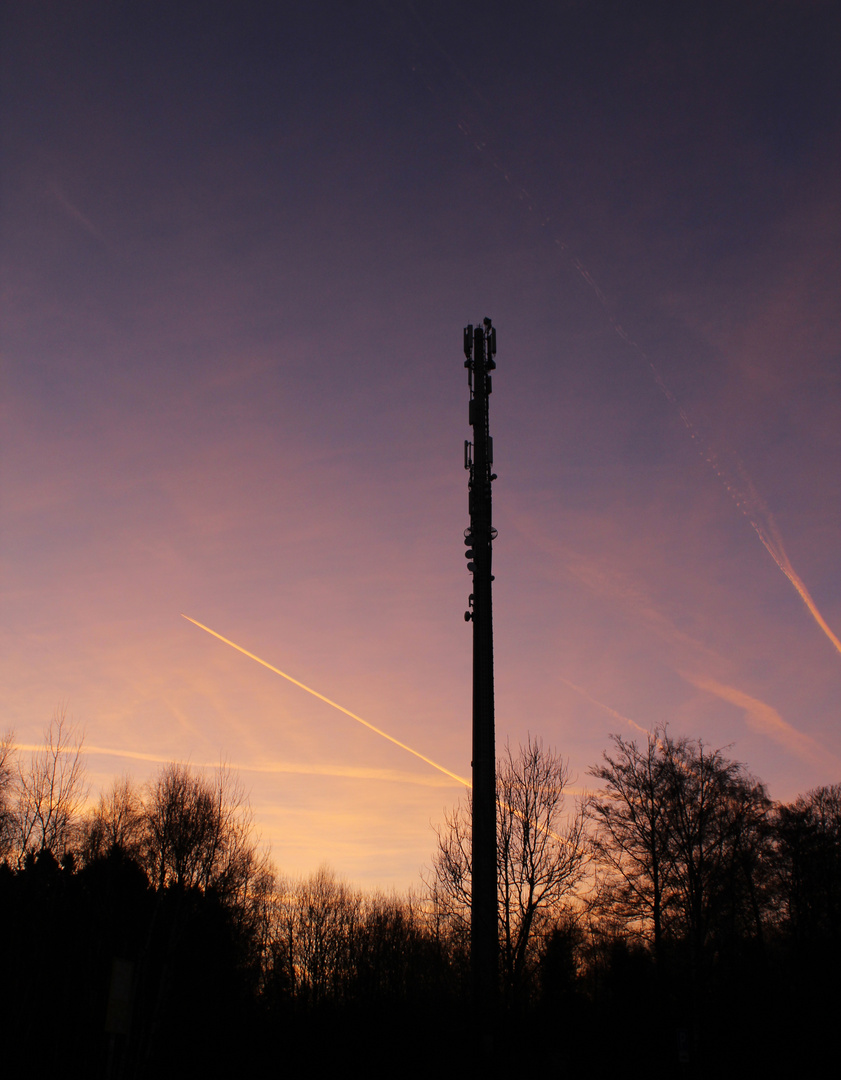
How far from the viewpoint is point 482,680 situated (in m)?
17.2

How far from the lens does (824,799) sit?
166ft

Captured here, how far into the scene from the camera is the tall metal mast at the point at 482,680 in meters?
15.4

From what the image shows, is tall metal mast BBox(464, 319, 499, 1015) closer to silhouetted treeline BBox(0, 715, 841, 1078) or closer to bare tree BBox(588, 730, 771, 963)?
silhouetted treeline BBox(0, 715, 841, 1078)

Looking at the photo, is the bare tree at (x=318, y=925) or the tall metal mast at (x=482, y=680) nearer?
the tall metal mast at (x=482, y=680)

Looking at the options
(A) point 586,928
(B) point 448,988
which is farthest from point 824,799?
(B) point 448,988

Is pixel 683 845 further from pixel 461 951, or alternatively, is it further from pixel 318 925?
pixel 318 925

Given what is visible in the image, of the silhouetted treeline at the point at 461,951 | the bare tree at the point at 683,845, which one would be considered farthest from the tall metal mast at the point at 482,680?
the bare tree at the point at 683,845

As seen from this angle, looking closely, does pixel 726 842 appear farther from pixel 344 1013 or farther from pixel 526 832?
pixel 344 1013

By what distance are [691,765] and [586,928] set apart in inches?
342

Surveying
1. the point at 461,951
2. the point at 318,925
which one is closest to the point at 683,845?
the point at 461,951

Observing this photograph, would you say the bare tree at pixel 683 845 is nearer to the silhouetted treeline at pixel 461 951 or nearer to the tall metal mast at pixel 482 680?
the silhouetted treeline at pixel 461 951

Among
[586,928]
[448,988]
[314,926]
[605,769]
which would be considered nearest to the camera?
[448,988]

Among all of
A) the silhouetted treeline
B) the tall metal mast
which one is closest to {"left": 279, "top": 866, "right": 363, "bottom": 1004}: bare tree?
the silhouetted treeline

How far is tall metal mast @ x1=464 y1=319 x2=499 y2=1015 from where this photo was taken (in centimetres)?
1545
